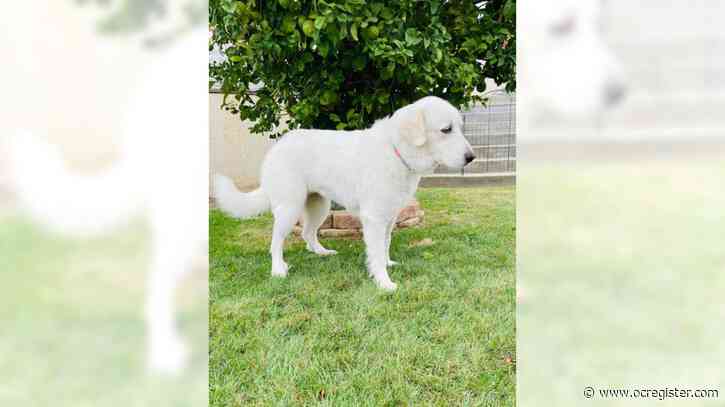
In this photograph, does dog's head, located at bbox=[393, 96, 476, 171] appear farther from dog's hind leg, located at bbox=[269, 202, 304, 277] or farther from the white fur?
the white fur

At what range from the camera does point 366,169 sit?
8.36ft

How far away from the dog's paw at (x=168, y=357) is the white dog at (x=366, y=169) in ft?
5.74

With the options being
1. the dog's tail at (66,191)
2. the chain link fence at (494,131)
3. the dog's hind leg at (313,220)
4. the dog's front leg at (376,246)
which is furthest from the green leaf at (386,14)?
the dog's tail at (66,191)

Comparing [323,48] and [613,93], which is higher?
[323,48]

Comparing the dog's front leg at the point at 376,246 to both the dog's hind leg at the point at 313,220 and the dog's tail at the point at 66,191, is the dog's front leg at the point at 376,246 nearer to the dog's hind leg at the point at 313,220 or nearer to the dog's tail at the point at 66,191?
the dog's hind leg at the point at 313,220

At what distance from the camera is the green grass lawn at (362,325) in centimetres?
150

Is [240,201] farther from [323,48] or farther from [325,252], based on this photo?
[323,48]

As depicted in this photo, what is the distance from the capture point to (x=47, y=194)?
619 millimetres

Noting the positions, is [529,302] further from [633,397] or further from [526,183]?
[633,397]

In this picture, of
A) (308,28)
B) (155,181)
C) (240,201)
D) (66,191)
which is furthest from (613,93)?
(240,201)

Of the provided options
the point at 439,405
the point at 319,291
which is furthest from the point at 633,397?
the point at 319,291

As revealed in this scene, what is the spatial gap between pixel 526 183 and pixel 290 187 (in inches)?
78.1

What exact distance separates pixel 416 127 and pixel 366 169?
1.20 feet

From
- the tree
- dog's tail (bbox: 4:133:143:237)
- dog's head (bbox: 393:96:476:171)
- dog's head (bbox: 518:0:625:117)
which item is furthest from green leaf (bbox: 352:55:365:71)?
dog's tail (bbox: 4:133:143:237)
